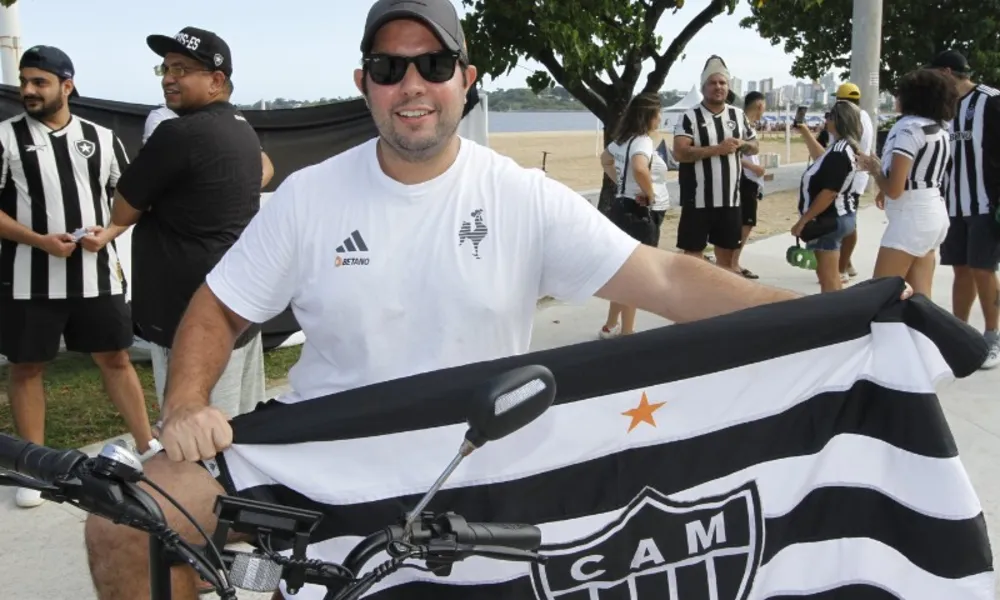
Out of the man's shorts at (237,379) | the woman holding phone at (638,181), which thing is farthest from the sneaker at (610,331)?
the man's shorts at (237,379)

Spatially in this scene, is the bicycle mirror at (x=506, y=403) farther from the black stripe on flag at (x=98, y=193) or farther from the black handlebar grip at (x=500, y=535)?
the black stripe on flag at (x=98, y=193)

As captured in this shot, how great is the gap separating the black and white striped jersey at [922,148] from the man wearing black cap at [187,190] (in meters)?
4.07

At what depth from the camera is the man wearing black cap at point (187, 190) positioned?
375cm


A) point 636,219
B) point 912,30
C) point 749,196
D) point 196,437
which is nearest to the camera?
point 196,437

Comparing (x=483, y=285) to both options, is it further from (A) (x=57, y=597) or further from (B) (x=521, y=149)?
(B) (x=521, y=149)

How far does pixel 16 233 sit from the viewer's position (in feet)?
14.1

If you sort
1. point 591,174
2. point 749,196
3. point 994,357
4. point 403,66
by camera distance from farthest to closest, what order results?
point 591,174 → point 749,196 → point 994,357 → point 403,66

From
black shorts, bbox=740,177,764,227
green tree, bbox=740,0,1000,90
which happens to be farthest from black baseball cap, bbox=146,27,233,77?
green tree, bbox=740,0,1000,90

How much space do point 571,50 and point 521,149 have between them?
3023 centimetres

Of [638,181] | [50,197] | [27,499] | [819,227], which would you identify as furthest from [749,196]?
[27,499]

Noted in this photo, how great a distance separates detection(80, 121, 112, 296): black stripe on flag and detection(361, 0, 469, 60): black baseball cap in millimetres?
2628

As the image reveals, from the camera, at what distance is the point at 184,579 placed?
1823 millimetres

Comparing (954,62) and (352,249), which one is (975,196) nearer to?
(954,62)

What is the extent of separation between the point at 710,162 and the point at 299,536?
19.7ft
